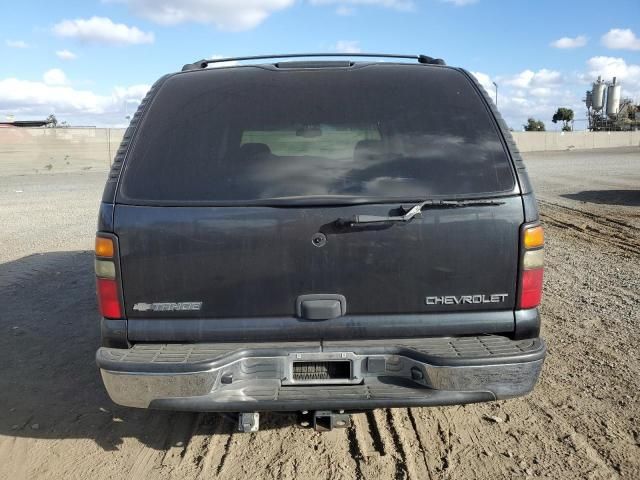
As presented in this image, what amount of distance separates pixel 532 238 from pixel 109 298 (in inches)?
81.7

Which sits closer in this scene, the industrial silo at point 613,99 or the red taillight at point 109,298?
the red taillight at point 109,298

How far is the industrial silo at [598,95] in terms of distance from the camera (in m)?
73.1

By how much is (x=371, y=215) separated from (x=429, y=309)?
21.8 inches

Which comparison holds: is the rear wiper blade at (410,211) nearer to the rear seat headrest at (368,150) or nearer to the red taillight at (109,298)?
the rear seat headrest at (368,150)

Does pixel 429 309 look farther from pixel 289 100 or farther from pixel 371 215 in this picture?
pixel 289 100

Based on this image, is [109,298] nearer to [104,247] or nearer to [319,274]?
[104,247]

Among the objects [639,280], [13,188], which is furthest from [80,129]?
[639,280]

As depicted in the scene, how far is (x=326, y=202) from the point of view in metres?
2.63

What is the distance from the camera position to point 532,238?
2.71m

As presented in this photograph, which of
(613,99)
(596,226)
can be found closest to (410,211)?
(596,226)

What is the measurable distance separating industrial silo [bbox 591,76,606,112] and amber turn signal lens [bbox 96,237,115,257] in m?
81.6

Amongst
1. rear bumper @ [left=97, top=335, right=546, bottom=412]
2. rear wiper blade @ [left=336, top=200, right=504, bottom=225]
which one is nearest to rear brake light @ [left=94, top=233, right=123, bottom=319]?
rear bumper @ [left=97, top=335, right=546, bottom=412]

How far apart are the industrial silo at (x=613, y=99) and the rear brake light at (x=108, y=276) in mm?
81373

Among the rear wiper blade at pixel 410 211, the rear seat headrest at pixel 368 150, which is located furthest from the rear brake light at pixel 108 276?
the rear seat headrest at pixel 368 150
